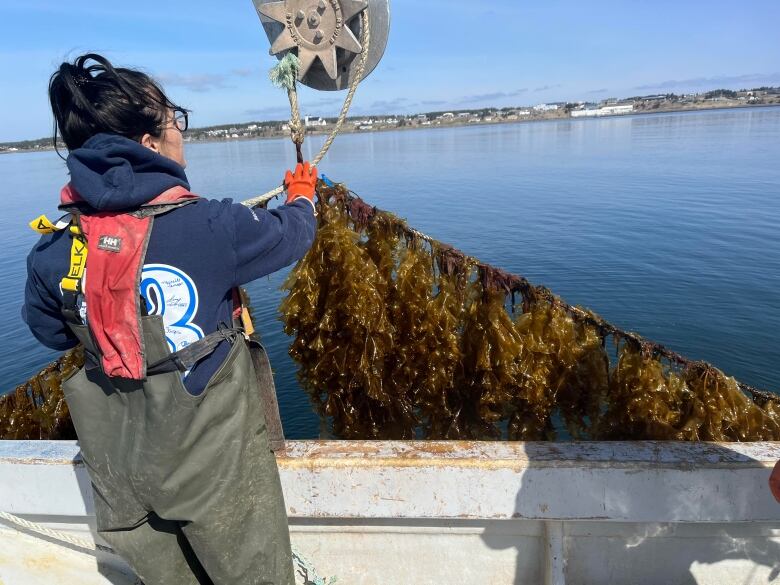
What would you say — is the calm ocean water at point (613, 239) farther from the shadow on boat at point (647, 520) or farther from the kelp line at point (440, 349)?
the shadow on boat at point (647, 520)

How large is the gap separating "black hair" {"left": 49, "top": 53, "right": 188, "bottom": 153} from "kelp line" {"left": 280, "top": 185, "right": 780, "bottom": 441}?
198cm

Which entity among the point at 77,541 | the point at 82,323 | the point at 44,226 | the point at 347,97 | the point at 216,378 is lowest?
the point at 77,541

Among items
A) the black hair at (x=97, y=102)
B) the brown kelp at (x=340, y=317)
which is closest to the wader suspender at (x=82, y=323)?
the black hair at (x=97, y=102)

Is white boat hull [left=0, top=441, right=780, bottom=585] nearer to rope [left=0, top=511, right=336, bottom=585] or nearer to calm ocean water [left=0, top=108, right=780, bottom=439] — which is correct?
rope [left=0, top=511, right=336, bottom=585]

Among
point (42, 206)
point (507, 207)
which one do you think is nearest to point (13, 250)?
point (42, 206)

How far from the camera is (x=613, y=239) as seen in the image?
581 inches

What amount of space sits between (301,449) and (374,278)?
1.46 m

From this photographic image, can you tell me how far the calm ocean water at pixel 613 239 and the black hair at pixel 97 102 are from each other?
5192 mm

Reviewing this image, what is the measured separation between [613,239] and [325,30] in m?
13.6

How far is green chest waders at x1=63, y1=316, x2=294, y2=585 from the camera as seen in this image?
1.65m

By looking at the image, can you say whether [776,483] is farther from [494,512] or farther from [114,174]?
[114,174]

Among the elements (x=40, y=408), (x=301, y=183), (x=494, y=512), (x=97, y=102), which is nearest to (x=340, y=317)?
(x=301, y=183)

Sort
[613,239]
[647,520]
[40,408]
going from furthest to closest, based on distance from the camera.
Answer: [613,239]
[40,408]
[647,520]

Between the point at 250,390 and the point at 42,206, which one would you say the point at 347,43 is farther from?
the point at 42,206
